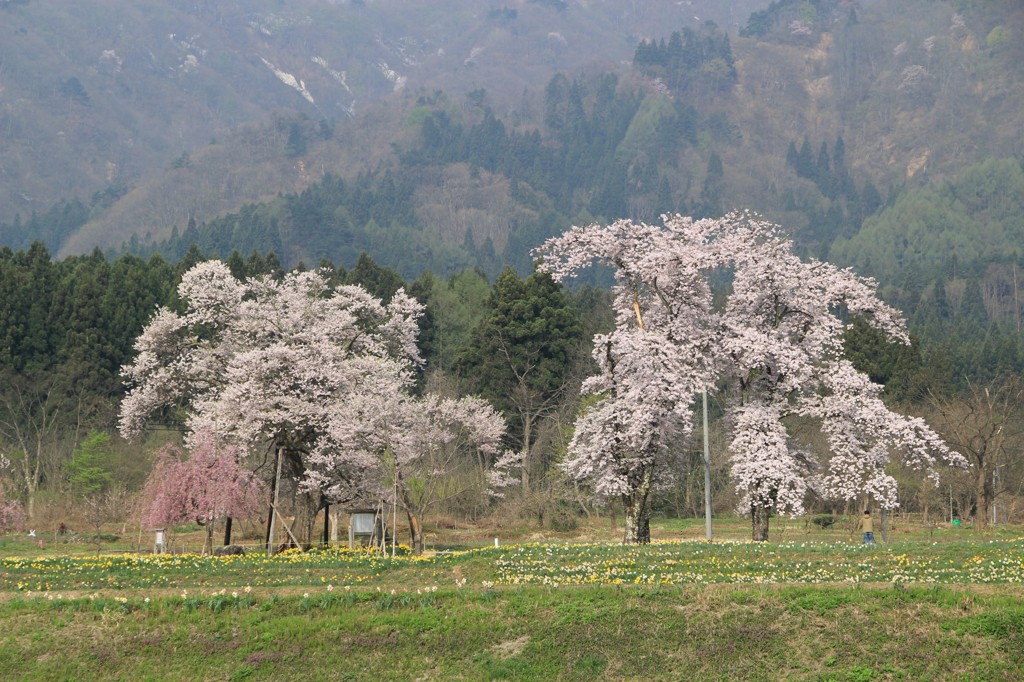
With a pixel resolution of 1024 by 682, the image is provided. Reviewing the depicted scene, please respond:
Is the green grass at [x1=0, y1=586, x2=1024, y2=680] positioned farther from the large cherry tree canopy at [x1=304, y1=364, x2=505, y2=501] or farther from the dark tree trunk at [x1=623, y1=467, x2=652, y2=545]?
the large cherry tree canopy at [x1=304, y1=364, x2=505, y2=501]

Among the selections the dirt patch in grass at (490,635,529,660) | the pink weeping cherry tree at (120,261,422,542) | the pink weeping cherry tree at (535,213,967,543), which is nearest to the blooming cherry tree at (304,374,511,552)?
the pink weeping cherry tree at (120,261,422,542)

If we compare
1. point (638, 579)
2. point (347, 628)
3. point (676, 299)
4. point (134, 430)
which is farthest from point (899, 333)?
point (134, 430)

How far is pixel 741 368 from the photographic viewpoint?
45500 millimetres

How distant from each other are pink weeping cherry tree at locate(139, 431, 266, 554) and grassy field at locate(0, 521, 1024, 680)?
14.7 m

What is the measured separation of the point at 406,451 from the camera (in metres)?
50.1

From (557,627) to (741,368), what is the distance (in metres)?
19.7

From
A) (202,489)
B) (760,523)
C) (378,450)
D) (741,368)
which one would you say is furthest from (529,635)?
(378,450)

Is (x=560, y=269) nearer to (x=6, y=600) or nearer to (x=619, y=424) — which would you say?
(x=619, y=424)

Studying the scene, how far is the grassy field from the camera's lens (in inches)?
1042

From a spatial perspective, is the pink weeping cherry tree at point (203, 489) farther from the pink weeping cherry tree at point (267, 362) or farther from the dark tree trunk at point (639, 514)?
the dark tree trunk at point (639, 514)

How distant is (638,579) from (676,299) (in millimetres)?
17074

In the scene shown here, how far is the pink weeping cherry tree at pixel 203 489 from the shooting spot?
48156mm

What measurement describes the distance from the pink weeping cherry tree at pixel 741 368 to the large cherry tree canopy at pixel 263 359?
1272 cm

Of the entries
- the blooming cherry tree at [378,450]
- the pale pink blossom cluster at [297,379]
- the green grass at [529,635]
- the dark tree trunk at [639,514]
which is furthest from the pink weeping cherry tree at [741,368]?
the green grass at [529,635]
